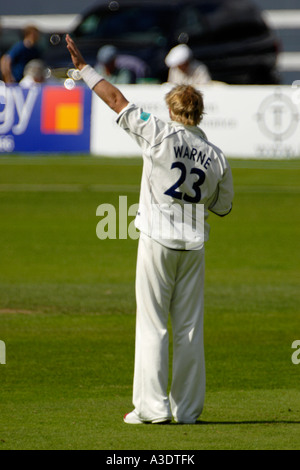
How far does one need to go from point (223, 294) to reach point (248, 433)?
5317mm

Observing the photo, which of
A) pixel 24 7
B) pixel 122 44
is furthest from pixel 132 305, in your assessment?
pixel 24 7

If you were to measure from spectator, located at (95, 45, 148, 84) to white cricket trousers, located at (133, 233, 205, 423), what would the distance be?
68.2 ft

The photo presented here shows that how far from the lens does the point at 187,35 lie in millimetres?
30594

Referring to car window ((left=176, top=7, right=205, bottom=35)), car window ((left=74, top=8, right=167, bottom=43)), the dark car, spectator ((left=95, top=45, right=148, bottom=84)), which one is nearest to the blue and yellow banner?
spectator ((left=95, top=45, right=148, bottom=84))

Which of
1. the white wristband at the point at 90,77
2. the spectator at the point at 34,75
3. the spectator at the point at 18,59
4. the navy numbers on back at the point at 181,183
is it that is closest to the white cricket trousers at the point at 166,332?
the navy numbers on back at the point at 181,183

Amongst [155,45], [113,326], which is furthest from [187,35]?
[113,326]

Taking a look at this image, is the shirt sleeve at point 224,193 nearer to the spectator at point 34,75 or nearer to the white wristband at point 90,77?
the white wristband at point 90,77

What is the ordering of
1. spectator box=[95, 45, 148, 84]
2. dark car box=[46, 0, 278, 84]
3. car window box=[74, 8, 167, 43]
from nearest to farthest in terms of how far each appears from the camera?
spectator box=[95, 45, 148, 84]
dark car box=[46, 0, 278, 84]
car window box=[74, 8, 167, 43]

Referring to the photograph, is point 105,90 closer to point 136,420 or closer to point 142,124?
point 142,124

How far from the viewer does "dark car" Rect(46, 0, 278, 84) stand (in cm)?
2936

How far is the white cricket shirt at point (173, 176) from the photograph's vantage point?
6195mm

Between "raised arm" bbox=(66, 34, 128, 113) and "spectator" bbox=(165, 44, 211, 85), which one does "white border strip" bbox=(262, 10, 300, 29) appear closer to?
"spectator" bbox=(165, 44, 211, 85)

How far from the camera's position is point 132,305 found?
423 inches

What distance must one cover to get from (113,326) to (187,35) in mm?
22108
